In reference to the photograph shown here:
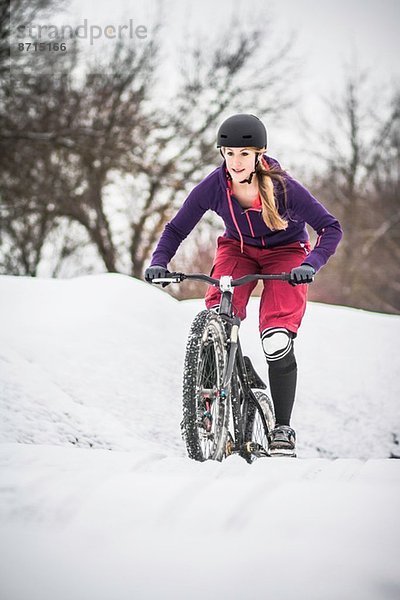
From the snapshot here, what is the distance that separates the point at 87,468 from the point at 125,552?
2.60 ft

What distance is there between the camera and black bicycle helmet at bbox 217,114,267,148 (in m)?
3.79

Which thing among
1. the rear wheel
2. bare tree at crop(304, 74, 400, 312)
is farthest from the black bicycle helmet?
bare tree at crop(304, 74, 400, 312)

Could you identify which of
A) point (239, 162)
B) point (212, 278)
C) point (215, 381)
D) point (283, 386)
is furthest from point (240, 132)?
point (283, 386)

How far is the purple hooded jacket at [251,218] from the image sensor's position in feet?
13.1

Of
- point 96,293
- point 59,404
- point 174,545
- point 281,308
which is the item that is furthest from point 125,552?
point 96,293

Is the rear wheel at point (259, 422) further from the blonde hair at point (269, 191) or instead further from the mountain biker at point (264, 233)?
the blonde hair at point (269, 191)

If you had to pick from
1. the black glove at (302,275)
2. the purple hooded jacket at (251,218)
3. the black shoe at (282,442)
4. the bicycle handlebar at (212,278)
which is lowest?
the black shoe at (282,442)

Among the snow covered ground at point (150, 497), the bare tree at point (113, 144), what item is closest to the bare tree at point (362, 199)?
the bare tree at point (113, 144)

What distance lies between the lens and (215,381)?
12.1 feet

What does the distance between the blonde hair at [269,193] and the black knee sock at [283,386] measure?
2.28 feet

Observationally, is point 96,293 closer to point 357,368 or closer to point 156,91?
point 357,368

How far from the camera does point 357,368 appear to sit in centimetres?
664

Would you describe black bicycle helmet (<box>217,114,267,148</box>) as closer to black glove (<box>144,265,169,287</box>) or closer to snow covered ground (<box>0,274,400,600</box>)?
black glove (<box>144,265,169,287</box>)

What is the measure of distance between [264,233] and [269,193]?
286 millimetres
